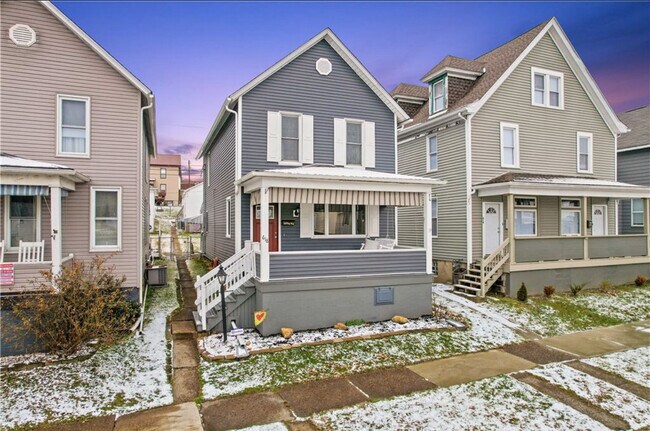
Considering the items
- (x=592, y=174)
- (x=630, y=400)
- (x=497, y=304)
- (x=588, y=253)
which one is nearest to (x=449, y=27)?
(x=592, y=174)

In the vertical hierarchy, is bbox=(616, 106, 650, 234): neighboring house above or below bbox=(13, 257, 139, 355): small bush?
above

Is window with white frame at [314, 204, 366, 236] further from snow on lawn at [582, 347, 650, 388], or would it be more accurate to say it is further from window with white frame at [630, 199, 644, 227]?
window with white frame at [630, 199, 644, 227]

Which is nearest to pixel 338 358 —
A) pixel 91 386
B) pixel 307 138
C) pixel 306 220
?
pixel 91 386

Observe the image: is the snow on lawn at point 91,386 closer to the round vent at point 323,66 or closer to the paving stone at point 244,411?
the paving stone at point 244,411

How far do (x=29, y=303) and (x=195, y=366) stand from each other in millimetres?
3616

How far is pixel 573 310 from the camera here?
1220 centimetres

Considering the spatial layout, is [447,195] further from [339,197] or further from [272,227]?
[272,227]

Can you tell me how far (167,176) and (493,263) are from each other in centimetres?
5778

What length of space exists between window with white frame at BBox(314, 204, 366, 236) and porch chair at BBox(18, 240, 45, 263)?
294 inches

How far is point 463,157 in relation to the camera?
15000mm

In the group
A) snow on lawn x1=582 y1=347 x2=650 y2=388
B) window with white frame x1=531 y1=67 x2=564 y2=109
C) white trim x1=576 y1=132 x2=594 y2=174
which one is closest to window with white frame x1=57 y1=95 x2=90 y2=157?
snow on lawn x1=582 y1=347 x2=650 y2=388

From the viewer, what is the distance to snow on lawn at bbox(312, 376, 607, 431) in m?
5.60

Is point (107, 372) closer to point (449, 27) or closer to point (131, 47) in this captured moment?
point (131, 47)

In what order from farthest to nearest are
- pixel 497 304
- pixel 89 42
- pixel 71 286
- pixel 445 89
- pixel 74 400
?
1. pixel 445 89
2. pixel 497 304
3. pixel 89 42
4. pixel 71 286
5. pixel 74 400
